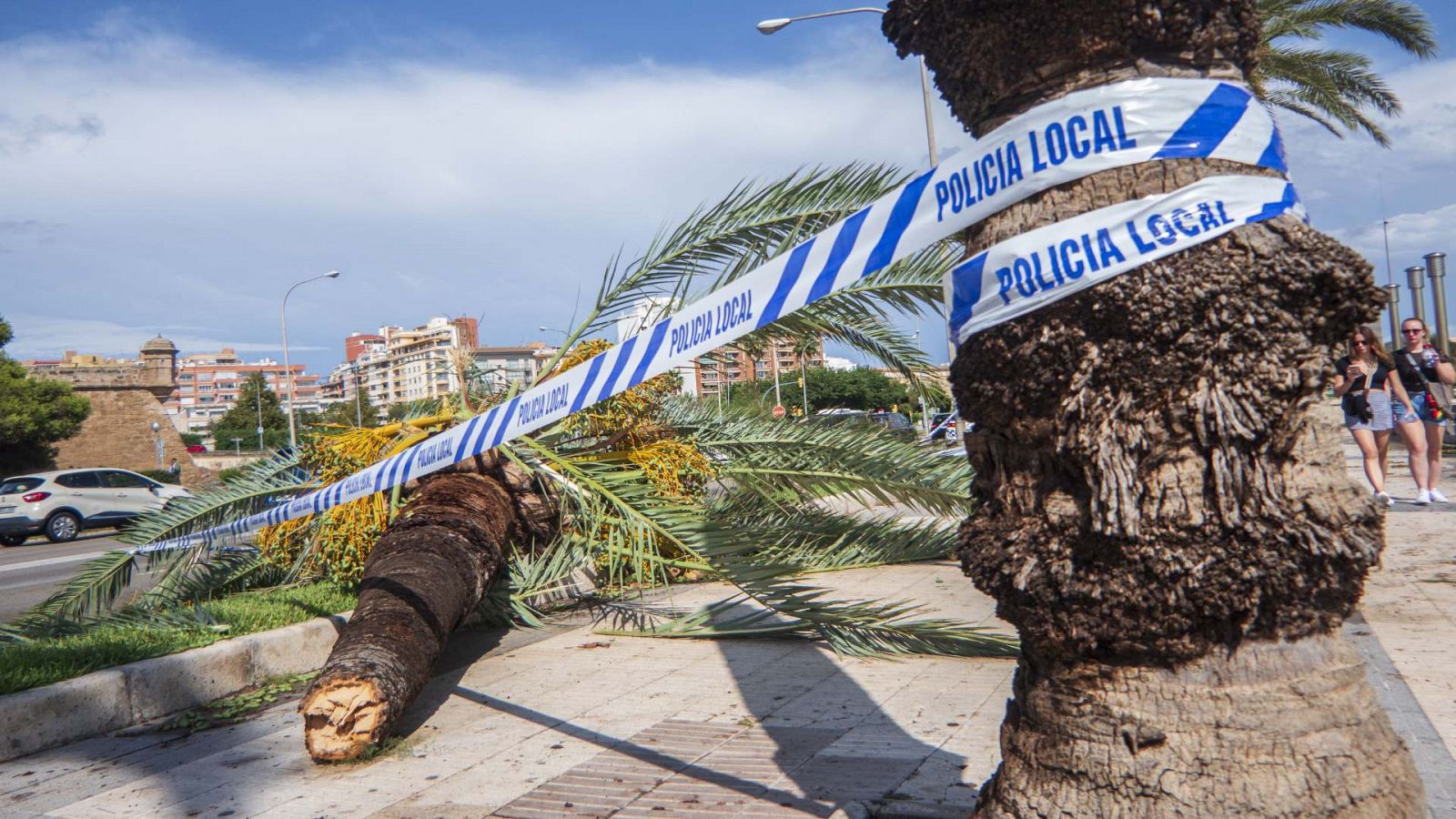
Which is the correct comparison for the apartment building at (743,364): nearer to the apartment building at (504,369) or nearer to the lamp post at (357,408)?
the apartment building at (504,369)

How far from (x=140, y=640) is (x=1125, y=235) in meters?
4.92

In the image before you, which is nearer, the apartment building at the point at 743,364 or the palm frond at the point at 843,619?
the palm frond at the point at 843,619

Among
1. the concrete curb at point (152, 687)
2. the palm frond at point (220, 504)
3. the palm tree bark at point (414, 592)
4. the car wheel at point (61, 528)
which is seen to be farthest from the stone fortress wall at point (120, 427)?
the concrete curb at point (152, 687)

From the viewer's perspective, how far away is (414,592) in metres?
4.47

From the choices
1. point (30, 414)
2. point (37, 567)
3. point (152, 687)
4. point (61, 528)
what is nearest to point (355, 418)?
point (61, 528)

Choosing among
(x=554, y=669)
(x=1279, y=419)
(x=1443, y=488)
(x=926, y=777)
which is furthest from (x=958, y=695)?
(x=1443, y=488)

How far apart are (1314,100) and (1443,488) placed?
24.8 ft

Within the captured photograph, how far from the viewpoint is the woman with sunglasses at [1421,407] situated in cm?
862

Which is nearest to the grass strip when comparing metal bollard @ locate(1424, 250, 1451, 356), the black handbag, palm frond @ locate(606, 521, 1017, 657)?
palm frond @ locate(606, 521, 1017, 657)

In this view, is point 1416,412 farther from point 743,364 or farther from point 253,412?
point 253,412

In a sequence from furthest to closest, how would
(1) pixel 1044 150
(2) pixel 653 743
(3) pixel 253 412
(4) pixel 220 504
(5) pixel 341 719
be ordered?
(3) pixel 253 412, (4) pixel 220 504, (2) pixel 653 743, (5) pixel 341 719, (1) pixel 1044 150

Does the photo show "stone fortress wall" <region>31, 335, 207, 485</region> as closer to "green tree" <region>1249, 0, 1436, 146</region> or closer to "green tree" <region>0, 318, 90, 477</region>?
"green tree" <region>0, 318, 90, 477</region>

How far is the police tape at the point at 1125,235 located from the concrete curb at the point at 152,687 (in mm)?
4118

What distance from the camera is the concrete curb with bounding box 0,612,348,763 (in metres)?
3.96
